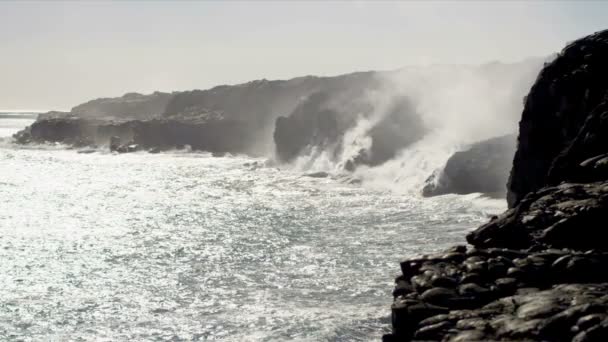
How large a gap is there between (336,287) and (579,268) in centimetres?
1977

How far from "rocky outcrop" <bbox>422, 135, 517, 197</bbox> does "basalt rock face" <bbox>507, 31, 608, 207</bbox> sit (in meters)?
30.7

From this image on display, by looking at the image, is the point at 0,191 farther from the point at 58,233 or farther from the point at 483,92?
the point at 483,92

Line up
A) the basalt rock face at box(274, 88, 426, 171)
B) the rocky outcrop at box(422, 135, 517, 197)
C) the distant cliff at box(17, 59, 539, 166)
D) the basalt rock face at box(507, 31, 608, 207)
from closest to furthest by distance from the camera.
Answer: the basalt rock face at box(507, 31, 608, 207) → the rocky outcrop at box(422, 135, 517, 197) → the basalt rock face at box(274, 88, 426, 171) → the distant cliff at box(17, 59, 539, 166)

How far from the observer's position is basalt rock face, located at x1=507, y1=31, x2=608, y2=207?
38500mm

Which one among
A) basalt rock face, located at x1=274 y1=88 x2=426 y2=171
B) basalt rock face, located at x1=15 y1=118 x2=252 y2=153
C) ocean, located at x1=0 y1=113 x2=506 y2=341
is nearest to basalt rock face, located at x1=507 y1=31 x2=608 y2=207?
ocean, located at x1=0 y1=113 x2=506 y2=341

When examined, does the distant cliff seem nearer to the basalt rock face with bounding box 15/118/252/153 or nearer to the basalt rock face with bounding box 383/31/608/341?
the basalt rock face with bounding box 15/118/252/153

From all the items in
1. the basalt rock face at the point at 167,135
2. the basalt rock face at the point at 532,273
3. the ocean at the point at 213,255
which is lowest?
the ocean at the point at 213,255

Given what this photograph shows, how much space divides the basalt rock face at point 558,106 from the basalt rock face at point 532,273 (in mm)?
6794

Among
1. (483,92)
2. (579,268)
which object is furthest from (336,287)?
(483,92)

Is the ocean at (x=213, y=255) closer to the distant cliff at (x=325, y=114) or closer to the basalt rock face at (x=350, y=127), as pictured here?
the basalt rock face at (x=350, y=127)

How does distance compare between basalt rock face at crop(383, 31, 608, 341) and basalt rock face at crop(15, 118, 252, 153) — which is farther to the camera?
basalt rock face at crop(15, 118, 252, 153)

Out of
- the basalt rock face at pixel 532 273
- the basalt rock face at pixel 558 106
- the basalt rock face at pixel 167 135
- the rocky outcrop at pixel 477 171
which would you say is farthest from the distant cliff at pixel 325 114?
the basalt rock face at pixel 532 273

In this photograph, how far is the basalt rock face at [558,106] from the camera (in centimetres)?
3850

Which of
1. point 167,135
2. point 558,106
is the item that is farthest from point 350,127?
point 558,106
